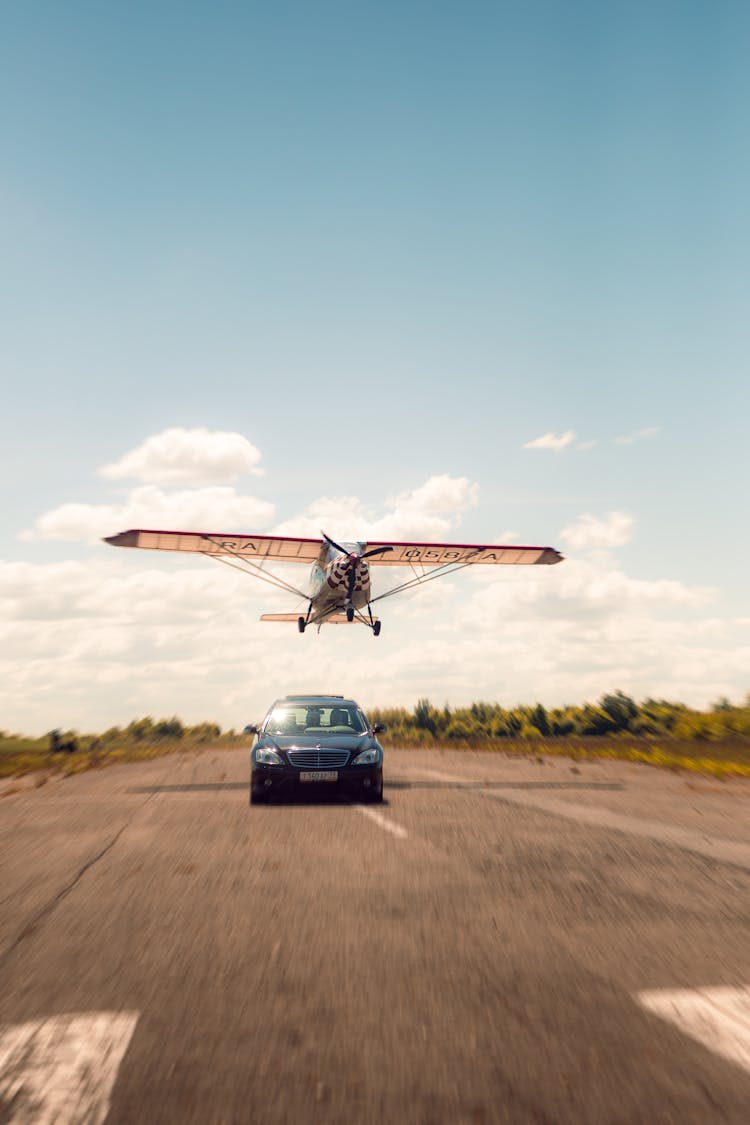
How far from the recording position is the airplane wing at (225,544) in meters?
31.4

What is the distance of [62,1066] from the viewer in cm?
334

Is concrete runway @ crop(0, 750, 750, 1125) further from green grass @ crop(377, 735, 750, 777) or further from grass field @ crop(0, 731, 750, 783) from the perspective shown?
grass field @ crop(0, 731, 750, 783)

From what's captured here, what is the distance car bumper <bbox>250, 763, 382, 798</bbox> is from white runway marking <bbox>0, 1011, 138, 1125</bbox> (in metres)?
8.04

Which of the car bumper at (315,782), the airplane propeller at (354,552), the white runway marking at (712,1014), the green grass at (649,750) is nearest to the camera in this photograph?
the white runway marking at (712,1014)

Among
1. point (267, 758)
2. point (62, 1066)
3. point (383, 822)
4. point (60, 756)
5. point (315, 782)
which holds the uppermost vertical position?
point (60, 756)

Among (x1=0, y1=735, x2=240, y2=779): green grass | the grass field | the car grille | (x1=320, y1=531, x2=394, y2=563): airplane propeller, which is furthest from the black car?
(x1=320, y1=531, x2=394, y2=563): airplane propeller

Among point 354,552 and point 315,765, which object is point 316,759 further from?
point 354,552

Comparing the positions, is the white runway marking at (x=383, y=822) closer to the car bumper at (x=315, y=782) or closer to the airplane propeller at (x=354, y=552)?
the car bumper at (x=315, y=782)

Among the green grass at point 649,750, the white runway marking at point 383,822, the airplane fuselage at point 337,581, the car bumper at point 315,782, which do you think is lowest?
the white runway marking at point 383,822

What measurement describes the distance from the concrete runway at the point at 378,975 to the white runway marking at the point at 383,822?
0.24ft

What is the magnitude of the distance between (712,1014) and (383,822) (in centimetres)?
665

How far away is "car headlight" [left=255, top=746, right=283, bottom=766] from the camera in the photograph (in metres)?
12.0

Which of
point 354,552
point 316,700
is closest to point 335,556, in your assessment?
point 354,552

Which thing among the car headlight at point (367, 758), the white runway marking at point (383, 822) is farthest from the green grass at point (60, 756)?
the white runway marking at point (383, 822)
